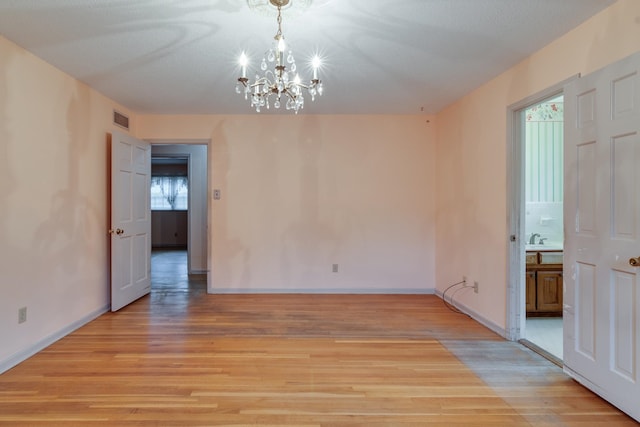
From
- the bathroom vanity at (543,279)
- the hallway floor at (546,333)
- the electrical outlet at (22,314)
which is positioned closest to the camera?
the electrical outlet at (22,314)

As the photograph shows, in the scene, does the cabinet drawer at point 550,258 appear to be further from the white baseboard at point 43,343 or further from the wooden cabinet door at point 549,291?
the white baseboard at point 43,343

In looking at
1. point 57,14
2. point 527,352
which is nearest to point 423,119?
point 527,352

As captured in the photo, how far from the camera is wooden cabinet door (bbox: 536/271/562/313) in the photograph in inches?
146

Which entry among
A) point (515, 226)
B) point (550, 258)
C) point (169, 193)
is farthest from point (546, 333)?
point (169, 193)

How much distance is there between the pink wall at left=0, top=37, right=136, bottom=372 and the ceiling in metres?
0.26

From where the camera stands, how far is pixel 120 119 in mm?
4215

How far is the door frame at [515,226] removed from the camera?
3090mm

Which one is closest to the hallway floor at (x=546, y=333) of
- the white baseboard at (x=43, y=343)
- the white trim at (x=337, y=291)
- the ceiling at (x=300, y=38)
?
the white trim at (x=337, y=291)

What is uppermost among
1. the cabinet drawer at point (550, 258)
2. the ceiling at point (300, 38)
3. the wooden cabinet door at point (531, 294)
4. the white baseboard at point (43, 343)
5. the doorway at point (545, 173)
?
the ceiling at point (300, 38)

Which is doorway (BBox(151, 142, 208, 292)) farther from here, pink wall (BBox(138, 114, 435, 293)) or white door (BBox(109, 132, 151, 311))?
pink wall (BBox(138, 114, 435, 293))

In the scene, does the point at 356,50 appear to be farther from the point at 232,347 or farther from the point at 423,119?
the point at 232,347

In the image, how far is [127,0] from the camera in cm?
206

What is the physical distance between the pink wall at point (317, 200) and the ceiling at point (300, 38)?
1.04 m

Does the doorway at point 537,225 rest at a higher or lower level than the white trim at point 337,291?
higher
